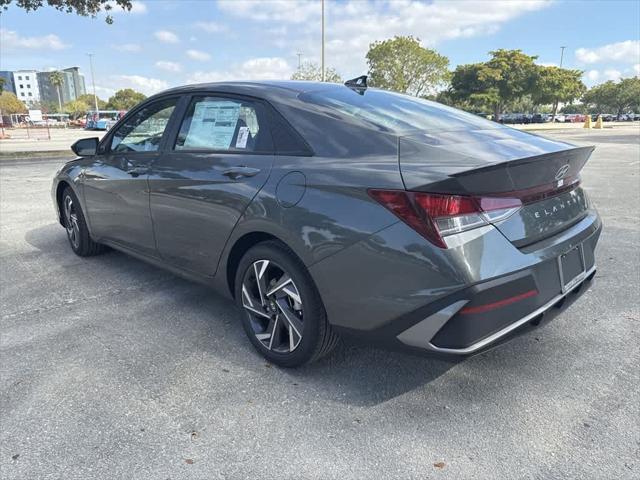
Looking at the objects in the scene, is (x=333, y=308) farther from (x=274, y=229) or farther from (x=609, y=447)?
(x=609, y=447)

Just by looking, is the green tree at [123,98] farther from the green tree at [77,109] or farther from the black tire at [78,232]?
the black tire at [78,232]

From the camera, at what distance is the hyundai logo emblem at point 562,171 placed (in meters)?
2.49

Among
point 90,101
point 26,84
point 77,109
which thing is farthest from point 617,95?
point 26,84

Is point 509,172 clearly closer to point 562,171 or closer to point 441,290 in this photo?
point 562,171

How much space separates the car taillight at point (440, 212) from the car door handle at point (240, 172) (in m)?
0.95

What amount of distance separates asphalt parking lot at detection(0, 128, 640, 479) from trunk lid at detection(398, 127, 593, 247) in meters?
0.64

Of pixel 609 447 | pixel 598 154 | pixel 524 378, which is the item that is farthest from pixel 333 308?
pixel 598 154

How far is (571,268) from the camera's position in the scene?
8.29 ft

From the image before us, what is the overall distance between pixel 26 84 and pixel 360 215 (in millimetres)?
→ 185531

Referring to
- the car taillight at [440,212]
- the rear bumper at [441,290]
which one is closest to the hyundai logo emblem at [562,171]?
the rear bumper at [441,290]

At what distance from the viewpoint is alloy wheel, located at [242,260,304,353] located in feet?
8.81

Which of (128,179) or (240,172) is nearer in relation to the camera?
(240,172)

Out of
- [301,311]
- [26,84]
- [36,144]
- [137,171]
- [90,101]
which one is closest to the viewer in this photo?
[301,311]

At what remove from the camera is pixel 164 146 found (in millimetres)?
3539
